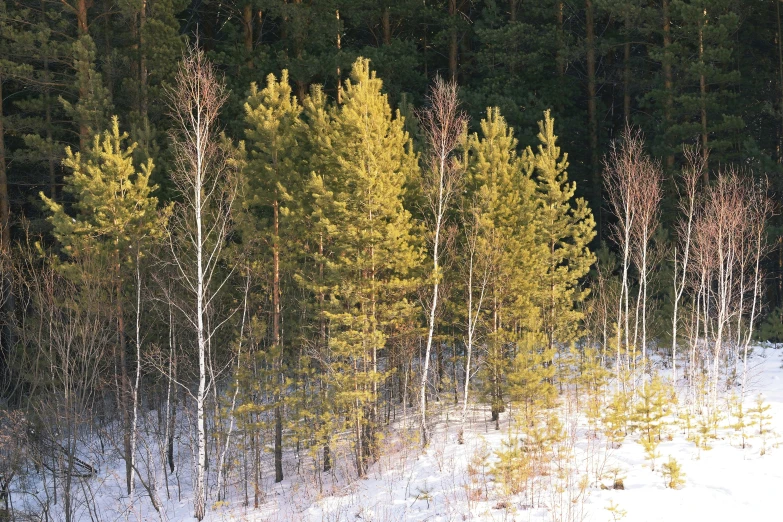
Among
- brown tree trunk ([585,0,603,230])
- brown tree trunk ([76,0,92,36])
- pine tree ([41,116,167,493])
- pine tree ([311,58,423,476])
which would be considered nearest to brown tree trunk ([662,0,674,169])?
brown tree trunk ([585,0,603,230])

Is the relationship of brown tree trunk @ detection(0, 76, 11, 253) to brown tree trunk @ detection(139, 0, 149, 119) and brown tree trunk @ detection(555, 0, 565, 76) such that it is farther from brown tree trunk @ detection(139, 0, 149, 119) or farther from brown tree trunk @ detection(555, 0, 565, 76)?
brown tree trunk @ detection(555, 0, 565, 76)

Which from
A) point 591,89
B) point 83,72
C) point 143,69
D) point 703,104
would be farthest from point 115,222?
point 591,89


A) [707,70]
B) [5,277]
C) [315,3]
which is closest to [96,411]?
[5,277]

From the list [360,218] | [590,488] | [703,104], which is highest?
[703,104]

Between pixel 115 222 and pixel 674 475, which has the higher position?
pixel 115 222

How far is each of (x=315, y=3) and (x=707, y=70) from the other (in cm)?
1565

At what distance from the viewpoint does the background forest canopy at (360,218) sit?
60.4 feet

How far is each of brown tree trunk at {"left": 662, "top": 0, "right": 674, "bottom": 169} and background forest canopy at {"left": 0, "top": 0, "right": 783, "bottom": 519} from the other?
0.38 feet

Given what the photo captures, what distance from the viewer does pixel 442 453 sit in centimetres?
1597

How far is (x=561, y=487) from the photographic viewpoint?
40.6 ft

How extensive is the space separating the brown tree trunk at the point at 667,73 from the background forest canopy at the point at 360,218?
0.38 feet

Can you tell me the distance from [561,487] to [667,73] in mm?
19379

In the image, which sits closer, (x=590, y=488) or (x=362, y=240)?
(x=590, y=488)

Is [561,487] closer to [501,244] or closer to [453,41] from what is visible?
[501,244]
